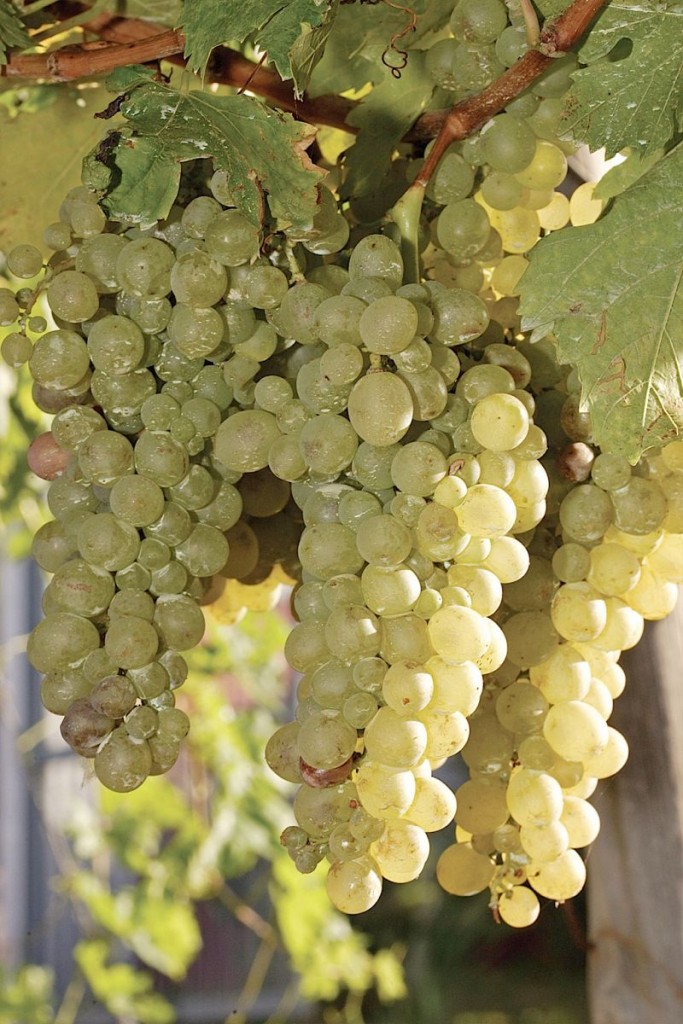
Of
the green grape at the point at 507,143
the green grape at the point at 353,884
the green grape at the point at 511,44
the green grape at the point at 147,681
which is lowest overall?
the green grape at the point at 353,884

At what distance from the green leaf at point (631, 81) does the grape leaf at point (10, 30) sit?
0.24m

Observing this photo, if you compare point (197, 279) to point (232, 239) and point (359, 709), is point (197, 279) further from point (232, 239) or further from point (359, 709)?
point (359, 709)

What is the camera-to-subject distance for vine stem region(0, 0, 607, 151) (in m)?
0.40

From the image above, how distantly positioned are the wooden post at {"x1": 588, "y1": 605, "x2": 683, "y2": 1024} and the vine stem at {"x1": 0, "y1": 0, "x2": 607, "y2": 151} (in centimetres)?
37

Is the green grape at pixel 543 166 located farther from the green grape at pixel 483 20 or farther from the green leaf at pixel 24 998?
the green leaf at pixel 24 998

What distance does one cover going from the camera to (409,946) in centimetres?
326

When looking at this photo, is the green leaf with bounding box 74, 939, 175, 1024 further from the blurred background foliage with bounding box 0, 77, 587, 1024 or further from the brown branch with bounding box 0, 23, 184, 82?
the brown branch with bounding box 0, 23, 184, 82

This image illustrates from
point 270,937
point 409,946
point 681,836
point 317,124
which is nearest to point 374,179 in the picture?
point 317,124

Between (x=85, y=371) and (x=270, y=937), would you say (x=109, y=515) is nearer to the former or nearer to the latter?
A: (x=85, y=371)

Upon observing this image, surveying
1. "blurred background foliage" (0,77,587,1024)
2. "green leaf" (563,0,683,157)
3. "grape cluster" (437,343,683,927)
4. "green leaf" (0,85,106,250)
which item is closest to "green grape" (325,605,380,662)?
"grape cluster" (437,343,683,927)

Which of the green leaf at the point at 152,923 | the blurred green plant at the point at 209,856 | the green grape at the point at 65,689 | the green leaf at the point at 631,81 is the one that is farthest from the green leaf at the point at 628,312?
the green leaf at the point at 152,923

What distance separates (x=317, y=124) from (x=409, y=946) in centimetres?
315

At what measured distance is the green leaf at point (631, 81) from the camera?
40 centimetres

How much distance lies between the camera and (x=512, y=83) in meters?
0.41
